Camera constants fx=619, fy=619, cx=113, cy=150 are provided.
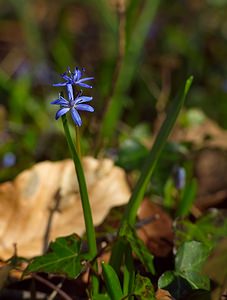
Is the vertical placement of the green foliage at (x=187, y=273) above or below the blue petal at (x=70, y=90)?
below

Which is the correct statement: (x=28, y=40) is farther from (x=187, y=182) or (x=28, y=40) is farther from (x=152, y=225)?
(x=152, y=225)

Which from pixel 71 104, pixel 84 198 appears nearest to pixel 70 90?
pixel 71 104

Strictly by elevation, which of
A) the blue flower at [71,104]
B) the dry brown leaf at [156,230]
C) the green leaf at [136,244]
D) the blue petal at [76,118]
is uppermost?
the blue flower at [71,104]

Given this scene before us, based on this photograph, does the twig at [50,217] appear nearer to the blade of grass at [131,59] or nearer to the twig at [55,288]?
the twig at [55,288]

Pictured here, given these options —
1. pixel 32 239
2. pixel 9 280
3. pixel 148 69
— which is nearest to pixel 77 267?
pixel 9 280

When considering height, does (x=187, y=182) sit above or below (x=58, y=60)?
below

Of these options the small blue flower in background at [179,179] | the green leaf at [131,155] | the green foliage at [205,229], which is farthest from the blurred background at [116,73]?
the green foliage at [205,229]

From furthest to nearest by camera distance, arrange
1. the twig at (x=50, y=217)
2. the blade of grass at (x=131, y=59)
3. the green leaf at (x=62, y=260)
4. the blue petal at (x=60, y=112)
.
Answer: the blade of grass at (x=131, y=59) < the twig at (x=50, y=217) < the green leaf at (x=62, y=260) < the blue petal at (x=60, y=112)
